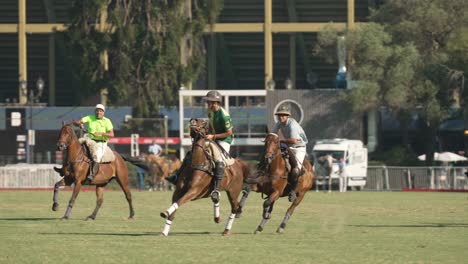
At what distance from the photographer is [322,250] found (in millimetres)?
18688

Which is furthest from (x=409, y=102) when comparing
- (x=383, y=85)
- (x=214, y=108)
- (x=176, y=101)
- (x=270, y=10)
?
(x=214, y=108)

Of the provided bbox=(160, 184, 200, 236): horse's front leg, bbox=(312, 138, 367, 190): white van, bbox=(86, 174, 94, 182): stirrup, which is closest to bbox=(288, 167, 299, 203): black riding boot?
bbox=(160, 184, 200, 236): horse's front leg

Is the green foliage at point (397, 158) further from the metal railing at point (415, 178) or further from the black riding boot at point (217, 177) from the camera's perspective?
the black riding boot at point (217, 177)

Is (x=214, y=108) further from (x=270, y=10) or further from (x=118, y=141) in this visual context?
(x=270, y=10)

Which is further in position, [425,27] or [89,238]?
[425,27]

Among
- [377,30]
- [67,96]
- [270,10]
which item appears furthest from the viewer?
[67,96]

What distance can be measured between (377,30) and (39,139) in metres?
18.2

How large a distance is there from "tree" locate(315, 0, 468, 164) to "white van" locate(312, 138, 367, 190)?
17.4ft

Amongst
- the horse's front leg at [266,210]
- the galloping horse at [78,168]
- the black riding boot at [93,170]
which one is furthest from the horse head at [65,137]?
the horse's front leg at [266,210]

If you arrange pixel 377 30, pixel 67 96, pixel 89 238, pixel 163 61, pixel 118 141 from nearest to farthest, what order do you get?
pixel 89 238, pixel 118 141, pixel 163 61, pixel 377 30, pixel 67 96

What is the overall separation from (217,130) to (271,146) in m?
1.06

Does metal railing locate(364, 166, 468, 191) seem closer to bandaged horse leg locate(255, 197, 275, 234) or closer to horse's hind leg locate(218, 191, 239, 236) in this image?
bandaged horse leg locate(255, 197, 275, 234)

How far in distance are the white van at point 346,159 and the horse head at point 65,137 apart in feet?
95.2

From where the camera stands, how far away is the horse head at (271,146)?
2286 centimetres
